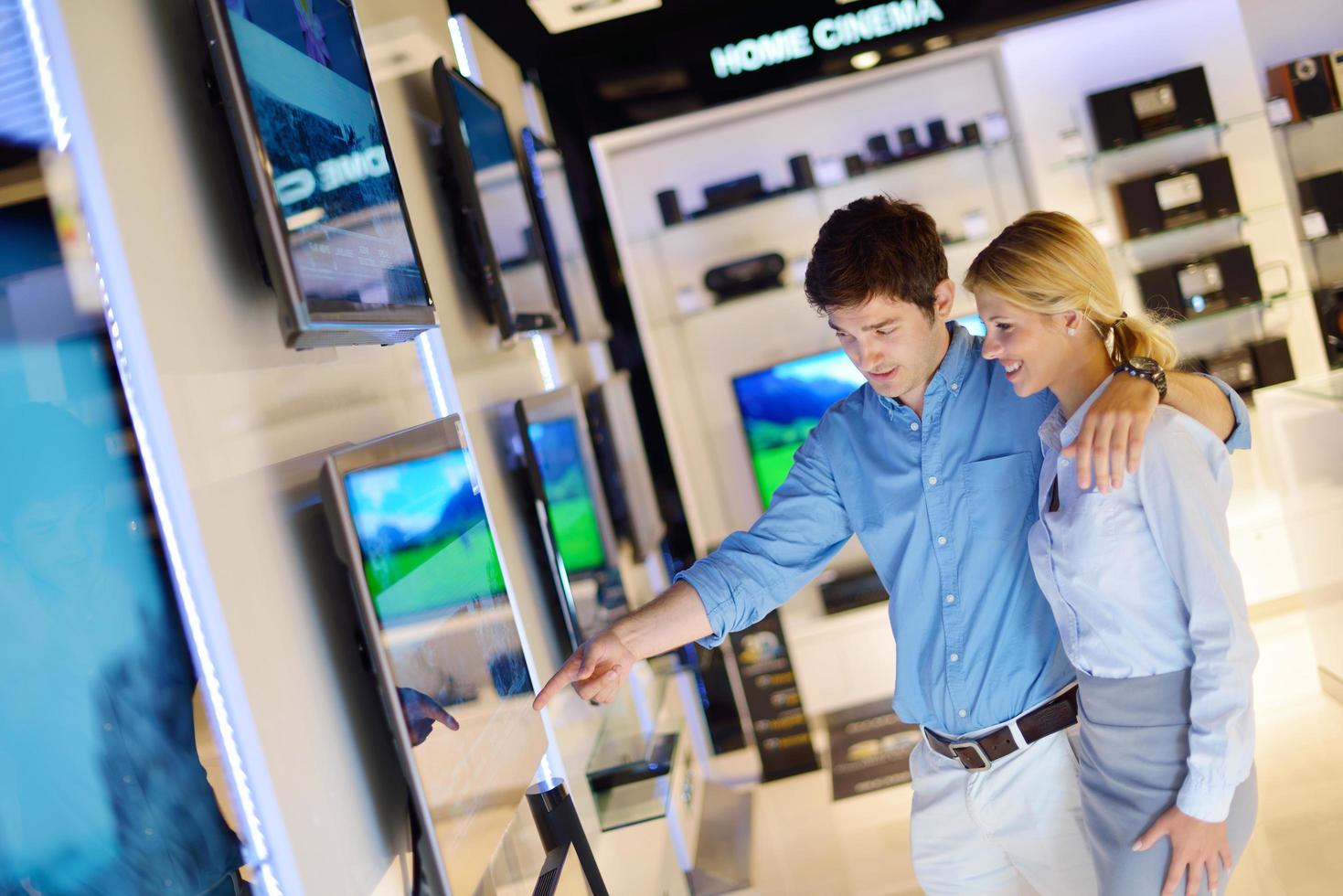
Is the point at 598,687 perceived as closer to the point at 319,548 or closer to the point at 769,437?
the point at 319,548

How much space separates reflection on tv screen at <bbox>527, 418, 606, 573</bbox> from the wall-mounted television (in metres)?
0.44

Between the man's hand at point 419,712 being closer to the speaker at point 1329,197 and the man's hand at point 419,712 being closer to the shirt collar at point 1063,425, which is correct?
the shirt collar at point 1063,425

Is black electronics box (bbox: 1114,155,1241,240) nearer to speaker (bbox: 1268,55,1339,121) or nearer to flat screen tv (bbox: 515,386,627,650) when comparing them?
speaker (bbox: 1268,55,1339,121)

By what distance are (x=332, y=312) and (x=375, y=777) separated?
0.73 m

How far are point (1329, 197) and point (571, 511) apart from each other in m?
4.09

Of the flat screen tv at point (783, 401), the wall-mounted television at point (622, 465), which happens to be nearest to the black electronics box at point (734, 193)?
the flat screen tv at point (783, 401)

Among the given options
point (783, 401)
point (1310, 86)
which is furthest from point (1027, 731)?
point (1310, 86)

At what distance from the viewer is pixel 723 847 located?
4.39 m

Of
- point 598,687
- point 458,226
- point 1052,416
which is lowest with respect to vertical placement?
point 598,687

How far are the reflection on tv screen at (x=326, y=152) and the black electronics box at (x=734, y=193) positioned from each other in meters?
3.42

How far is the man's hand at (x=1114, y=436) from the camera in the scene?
1.67 m

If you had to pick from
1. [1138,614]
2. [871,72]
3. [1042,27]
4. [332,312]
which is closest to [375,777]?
[332,312]

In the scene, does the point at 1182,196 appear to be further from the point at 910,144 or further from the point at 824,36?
the point at 824,36

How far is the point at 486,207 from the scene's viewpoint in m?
3.23
